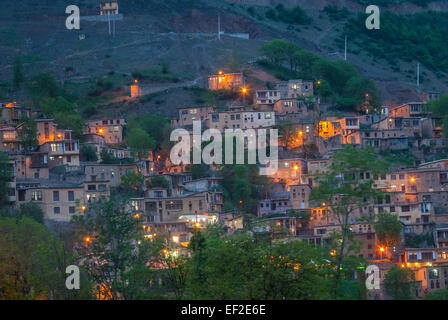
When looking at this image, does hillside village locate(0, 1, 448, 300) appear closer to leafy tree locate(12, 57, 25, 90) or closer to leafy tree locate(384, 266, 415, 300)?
leafy tree locate(384, 266, 415, 300)

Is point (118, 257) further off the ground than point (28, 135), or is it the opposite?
point (28, 135)

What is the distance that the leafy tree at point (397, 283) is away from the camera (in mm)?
47000

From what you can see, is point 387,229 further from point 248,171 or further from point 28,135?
point 28,135

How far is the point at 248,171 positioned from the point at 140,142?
35.3 feet

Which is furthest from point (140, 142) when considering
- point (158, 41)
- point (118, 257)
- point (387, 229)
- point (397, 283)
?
point (158, 41)

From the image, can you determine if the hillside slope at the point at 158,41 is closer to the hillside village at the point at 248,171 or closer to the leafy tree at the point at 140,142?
the hillside village at the point at 248,171

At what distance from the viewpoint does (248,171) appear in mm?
65188

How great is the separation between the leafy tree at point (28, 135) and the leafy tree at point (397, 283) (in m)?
30.7

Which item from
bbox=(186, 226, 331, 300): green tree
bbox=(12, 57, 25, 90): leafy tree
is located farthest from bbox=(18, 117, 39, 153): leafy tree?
bbox=(186, 226, 331, 300): green tree

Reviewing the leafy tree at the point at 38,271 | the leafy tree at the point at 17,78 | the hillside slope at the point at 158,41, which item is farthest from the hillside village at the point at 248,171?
the hillside slope at the point at 158,41

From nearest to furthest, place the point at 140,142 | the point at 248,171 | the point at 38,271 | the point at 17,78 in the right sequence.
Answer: the point at 38,271 → the point at 248,171 → the point at 140,142 → the point at 17,78

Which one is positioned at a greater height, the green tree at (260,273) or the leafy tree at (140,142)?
the leafy tree at (140,142)

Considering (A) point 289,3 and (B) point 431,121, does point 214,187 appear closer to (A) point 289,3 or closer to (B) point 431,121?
(B) point 431,121

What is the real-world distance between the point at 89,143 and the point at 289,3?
308 ft
